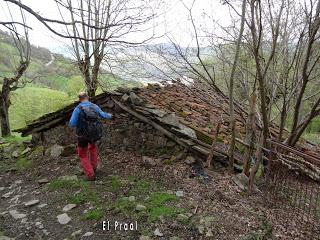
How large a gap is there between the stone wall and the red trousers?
0.88 metres

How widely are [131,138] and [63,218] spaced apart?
2247 mm

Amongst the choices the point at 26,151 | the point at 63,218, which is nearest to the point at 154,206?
the point at 63,218

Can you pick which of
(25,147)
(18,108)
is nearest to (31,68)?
(18,108)

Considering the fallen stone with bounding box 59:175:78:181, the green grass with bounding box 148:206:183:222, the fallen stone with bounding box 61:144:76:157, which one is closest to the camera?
the green grass with bounding box 148:206:183:222

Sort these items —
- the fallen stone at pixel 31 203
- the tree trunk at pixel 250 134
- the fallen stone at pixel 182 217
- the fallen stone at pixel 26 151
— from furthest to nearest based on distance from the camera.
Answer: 1. the fallen stone at pixel 26 151
2. the fallen stone at pixel 31 203
3. the tree trunk at pixel 250 134
4. the fallen stone at pixel 182 217

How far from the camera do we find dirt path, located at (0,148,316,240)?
4.09 metres

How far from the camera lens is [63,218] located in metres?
4.69

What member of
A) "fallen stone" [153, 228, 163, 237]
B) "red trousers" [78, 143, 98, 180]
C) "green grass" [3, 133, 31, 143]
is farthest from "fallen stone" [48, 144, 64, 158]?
"fallen stone" [153, 228, 163, 237]

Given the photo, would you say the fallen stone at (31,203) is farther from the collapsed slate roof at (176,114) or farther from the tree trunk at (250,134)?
the tree trunk at (250,134)

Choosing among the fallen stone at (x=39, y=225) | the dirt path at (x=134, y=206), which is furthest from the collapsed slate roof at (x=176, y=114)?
the fallen stone at (x=39, y=225)

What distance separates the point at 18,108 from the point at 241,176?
60.2ft

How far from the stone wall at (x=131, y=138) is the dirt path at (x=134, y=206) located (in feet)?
0.96

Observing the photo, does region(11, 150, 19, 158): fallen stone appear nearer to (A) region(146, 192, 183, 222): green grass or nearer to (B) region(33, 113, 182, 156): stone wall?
(B) region(33, 113, 182, 156): stone wall

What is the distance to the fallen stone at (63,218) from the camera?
15.1ft
